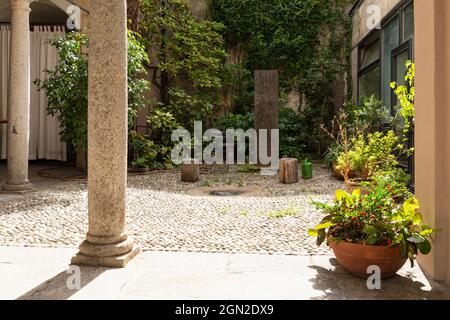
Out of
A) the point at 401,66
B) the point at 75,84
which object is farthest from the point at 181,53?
the point at 401,66

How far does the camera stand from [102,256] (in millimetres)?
3070

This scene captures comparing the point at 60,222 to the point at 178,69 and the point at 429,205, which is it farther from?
the point at 178,69

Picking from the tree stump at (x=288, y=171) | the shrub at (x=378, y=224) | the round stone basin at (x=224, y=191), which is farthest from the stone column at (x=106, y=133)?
the tree stump at (x=288, y=171)

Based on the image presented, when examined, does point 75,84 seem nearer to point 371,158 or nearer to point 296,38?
point 371,158

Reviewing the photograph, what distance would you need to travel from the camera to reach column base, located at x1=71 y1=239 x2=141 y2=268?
306 centimetres

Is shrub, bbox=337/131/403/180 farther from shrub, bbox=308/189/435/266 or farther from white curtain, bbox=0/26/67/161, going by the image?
white curtain, bbox=0/26/67/161

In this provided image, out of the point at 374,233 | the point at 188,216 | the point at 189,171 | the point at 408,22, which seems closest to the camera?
the point at 374,233

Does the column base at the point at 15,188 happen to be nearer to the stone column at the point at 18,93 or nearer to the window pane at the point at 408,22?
the stone column at the point at 18,93

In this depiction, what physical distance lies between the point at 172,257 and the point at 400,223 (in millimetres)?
1770

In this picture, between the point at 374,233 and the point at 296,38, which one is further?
the point at 296,38

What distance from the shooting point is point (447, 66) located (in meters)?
2.74

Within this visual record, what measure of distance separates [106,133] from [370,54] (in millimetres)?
8247

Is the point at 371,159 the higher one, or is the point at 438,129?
the point at 438,129
